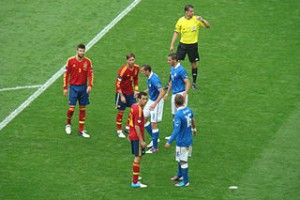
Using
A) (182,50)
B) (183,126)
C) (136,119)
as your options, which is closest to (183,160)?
(183,126)

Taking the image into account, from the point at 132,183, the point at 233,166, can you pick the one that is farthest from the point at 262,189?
the point at 132,183

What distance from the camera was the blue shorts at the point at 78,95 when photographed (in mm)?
25156

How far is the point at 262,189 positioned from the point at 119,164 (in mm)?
3836

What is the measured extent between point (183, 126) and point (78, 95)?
14.3ft

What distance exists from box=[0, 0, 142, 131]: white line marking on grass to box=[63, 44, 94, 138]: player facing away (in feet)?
6.32

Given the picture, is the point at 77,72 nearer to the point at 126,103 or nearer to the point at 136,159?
the point at 126,103

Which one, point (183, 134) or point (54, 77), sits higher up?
point (54, 77)

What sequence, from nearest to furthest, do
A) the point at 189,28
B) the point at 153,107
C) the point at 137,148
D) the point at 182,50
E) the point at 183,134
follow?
the point at 183,134 → the point at 137,148 → the point at 153,107 → the point at 189,28 → the point at 182,50

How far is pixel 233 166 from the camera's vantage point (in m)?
23.6

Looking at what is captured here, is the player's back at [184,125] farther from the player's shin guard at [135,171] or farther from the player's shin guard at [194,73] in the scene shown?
the player's shin guard at [194,73]

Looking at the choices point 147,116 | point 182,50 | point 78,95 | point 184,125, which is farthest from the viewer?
point 182,50

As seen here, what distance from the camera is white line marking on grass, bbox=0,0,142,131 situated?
86.7ft

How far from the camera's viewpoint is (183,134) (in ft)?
72.5

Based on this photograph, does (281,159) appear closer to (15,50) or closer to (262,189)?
(262,189)
